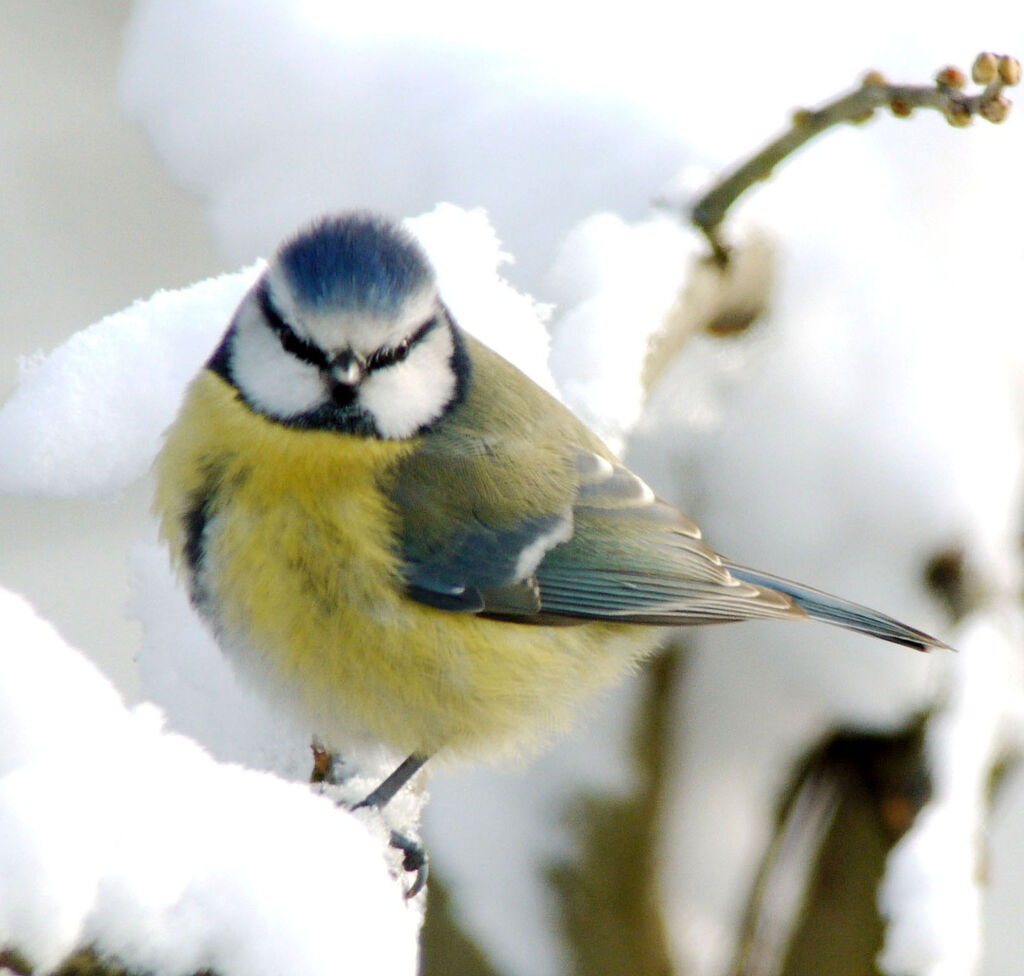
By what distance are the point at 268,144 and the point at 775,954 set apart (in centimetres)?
122

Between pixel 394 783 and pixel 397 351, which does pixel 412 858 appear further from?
pixel 397 351

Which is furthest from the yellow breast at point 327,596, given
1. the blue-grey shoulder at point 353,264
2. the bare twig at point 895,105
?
the bare twig at point 895,105

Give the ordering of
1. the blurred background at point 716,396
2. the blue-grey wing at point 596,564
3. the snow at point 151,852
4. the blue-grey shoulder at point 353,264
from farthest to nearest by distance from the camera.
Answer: the blurred background at point 716,396 → the blue-grey wing at point 596,564 → the blue-grey shoulder at point 353,264 → the snow at point 151,852

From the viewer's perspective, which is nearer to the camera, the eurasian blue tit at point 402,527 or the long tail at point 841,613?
the eurasian blue tit at point 402,527

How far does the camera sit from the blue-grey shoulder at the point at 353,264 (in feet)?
3.76

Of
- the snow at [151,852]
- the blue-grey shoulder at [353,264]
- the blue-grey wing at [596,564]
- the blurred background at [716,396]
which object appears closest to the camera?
the snow at [151,852]

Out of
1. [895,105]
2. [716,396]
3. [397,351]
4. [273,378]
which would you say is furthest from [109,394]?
[895,105]

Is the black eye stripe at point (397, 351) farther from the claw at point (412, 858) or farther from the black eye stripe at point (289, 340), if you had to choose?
the claw at point (412, 858)

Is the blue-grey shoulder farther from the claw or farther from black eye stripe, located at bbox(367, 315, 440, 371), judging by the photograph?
the claw

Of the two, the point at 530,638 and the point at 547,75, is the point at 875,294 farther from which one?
the point at 530,638

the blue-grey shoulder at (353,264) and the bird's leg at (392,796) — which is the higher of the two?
the blue-grey shoulder at (353,264)

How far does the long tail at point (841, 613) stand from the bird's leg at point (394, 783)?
1.38 ft

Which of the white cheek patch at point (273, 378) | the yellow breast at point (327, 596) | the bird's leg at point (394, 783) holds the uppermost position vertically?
the white cheek patch at point (273, 378)

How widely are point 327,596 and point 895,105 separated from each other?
2.40 ft
